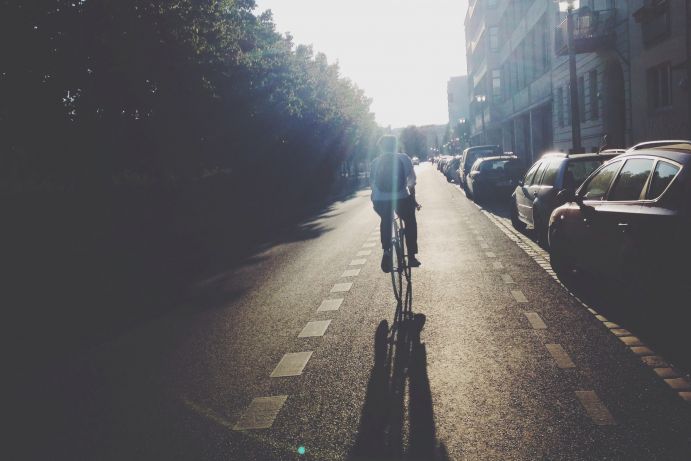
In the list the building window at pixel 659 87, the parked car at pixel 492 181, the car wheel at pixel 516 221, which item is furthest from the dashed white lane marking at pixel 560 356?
the building window at pixel 659 87

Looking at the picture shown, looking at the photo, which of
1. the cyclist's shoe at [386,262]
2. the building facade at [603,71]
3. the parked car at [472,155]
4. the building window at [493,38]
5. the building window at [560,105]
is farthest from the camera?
the building window at [493,38]

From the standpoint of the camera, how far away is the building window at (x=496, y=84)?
64.6 meters

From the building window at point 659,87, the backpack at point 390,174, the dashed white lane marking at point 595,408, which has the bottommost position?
the dashed white lane marking at point 595,408

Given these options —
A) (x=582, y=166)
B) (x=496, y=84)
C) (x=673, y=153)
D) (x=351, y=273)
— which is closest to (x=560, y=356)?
(x=673, y=153)

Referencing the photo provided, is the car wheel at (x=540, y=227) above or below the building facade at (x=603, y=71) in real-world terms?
below

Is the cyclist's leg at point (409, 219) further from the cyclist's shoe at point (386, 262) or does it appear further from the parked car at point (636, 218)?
the parked car at point (636, 218)

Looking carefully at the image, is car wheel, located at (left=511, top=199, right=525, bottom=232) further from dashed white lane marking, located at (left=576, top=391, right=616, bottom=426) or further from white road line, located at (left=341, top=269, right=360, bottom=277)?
dashed white lane marking, located at (left=576, top=391, right=616, bottom=426)

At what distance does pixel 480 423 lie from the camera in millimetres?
4094

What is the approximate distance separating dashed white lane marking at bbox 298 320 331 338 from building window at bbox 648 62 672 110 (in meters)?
19.8

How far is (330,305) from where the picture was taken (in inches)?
311

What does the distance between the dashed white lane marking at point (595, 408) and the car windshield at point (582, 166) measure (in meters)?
7.25

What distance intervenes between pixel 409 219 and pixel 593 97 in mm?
24921

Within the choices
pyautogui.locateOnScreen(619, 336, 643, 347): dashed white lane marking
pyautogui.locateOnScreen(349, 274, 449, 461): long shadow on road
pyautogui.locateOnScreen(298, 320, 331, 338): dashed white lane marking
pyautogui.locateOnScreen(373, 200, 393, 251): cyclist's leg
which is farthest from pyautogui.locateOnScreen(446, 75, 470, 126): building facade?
pyautogui.locateOnScreen(349, 274, 449, 461): long shadow on road

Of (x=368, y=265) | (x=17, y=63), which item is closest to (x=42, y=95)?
(x=17, y=63)
